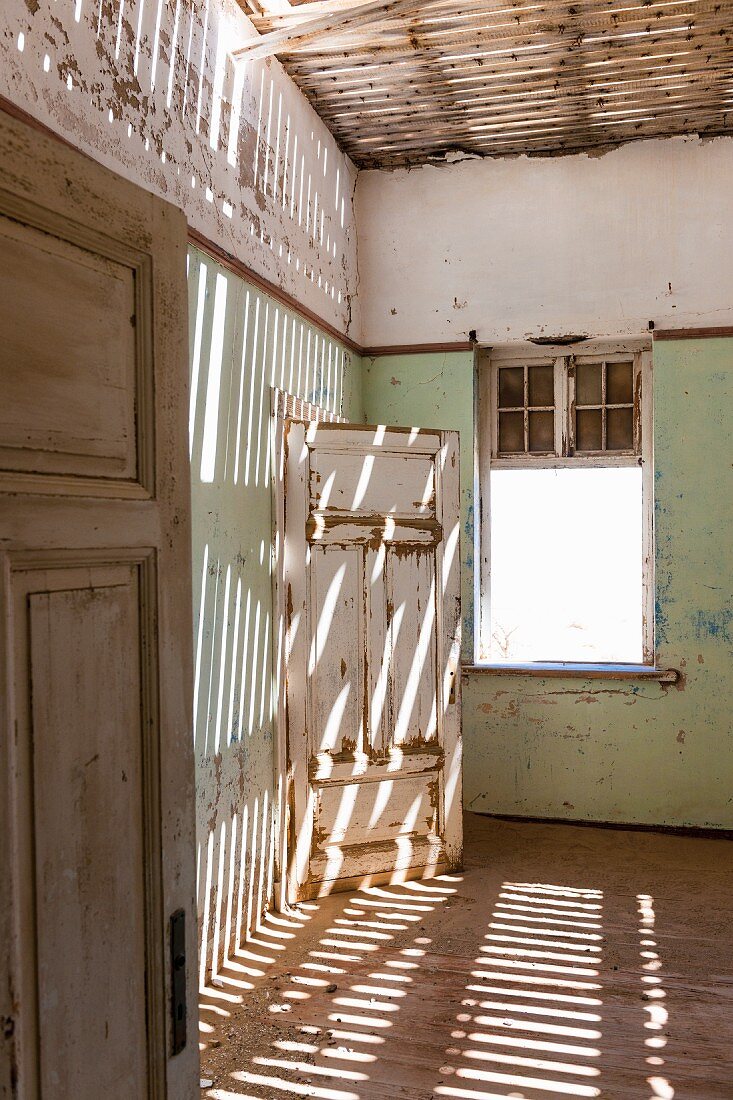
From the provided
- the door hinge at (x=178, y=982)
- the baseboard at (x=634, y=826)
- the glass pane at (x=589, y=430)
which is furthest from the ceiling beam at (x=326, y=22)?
the baseboard at (x=634, y=826)

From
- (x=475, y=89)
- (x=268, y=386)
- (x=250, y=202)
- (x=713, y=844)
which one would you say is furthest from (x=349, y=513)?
(x=713, y=844)

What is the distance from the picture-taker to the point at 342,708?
13.0 ft

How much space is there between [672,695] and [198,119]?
12.1ft

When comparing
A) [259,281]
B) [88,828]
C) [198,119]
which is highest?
[198,119]

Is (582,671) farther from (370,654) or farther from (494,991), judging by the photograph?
(494,991)

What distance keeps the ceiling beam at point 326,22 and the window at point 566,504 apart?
6.83ft

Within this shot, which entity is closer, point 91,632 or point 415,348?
point 91,632

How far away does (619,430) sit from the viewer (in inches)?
199

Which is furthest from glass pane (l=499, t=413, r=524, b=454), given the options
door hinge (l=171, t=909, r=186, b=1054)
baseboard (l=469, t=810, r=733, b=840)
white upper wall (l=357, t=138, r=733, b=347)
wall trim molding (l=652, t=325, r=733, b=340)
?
door hinge (l=171, t=909, r=186, b=1054)

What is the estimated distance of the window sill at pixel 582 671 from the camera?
4.78 meters

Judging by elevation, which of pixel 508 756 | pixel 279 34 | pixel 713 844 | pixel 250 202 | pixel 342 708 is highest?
pixel 279 34

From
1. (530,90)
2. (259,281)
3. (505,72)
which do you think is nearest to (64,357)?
(259,281)

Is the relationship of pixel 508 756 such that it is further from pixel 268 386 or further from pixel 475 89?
pixel 475 89

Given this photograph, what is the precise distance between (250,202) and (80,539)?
279 cm
